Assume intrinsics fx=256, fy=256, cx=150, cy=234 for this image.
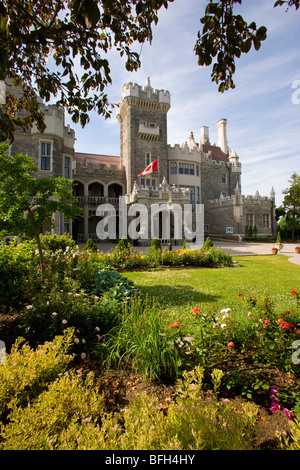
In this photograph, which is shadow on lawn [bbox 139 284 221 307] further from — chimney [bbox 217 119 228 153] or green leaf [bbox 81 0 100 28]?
chimney [bbox 217 119 228 153]

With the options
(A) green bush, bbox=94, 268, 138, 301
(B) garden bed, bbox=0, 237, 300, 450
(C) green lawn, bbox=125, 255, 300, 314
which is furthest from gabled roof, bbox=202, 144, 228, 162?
(B) garden bed, bbox=0, 237, 300, 450

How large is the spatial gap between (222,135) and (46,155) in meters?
32.2

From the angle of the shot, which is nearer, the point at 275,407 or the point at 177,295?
the point at 275,407

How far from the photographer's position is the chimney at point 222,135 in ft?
135

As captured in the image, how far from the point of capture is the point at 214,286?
8359mm

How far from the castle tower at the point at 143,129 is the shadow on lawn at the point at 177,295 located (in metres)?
21.6

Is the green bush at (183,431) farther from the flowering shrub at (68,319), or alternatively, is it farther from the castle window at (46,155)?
the castle window at (46,155)

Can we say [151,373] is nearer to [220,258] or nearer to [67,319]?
[67,319]

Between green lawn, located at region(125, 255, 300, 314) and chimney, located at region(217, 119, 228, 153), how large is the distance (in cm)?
3443

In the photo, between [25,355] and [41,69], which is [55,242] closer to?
[41,69]

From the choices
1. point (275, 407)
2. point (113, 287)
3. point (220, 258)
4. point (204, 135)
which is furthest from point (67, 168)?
point (204, 135)

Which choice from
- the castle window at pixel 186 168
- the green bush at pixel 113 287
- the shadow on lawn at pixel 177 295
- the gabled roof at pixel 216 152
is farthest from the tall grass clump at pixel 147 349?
the gabled roof at pixel 216 152
